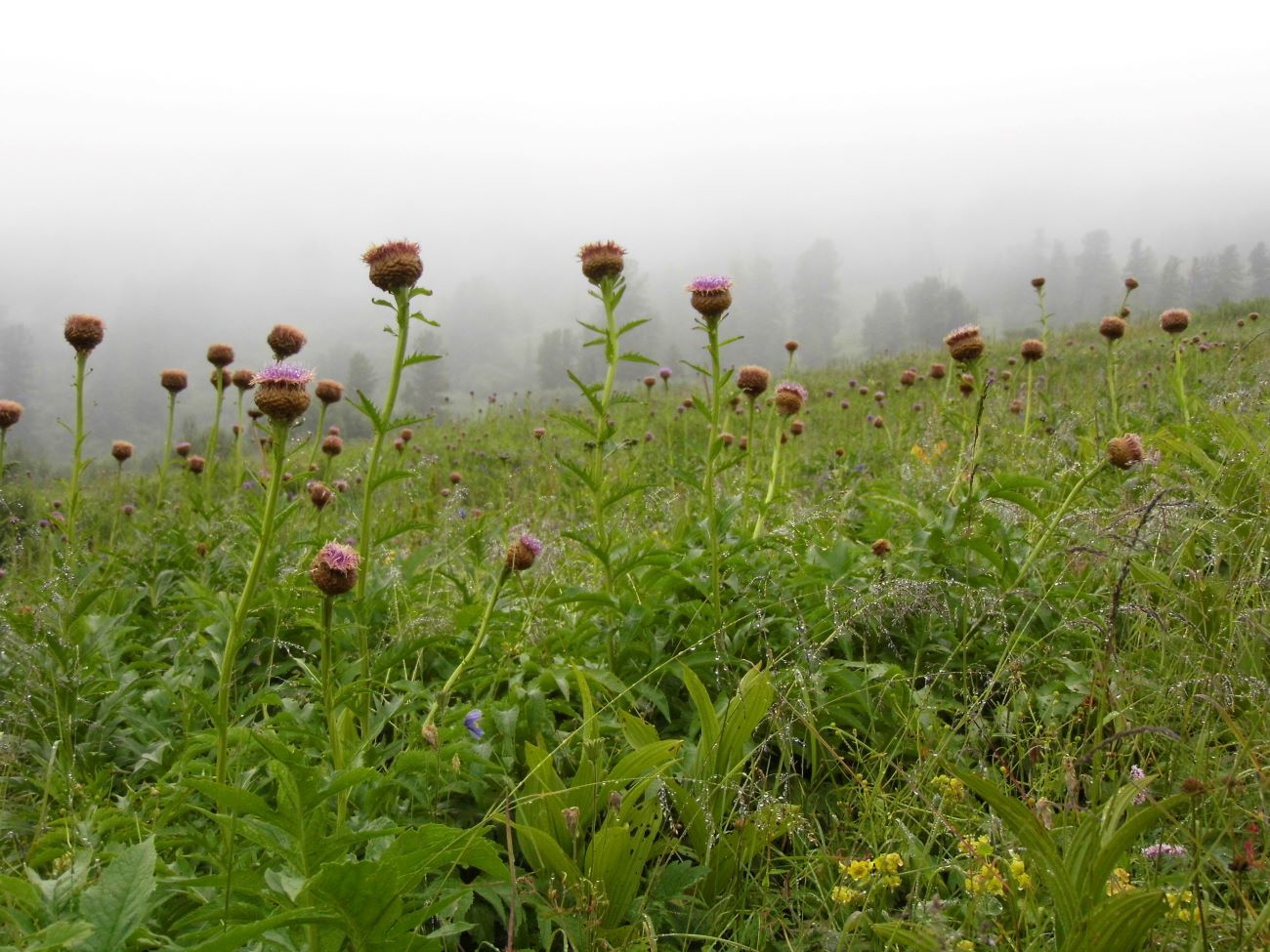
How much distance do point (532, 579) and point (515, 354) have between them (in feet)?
529

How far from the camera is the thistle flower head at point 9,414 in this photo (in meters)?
3.24

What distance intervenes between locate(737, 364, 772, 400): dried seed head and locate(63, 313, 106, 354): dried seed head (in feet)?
8.02

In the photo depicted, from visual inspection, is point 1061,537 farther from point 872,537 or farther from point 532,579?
point 532,579

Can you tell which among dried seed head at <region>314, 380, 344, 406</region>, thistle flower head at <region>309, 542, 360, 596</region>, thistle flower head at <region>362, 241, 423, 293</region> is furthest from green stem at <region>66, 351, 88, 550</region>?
thistle flower head at <region>309, 542, 360, 596</region>

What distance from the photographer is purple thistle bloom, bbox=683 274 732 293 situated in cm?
237

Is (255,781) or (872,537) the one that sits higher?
(872,537)

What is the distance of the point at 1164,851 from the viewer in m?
1.22

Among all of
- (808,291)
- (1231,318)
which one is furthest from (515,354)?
(1231,318)

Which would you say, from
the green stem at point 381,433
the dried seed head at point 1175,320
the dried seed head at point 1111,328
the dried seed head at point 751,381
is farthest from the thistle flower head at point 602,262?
the dried seed head at point 1175,320

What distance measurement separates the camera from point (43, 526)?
5.62 meters

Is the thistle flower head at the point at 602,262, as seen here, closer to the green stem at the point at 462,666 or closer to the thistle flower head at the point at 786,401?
the thistle flower head at the point at 786,401

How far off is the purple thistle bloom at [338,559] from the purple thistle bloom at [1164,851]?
1.41 m

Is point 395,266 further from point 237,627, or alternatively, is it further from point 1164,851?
point 1164,851

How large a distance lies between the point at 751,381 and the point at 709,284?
0.52 metres
